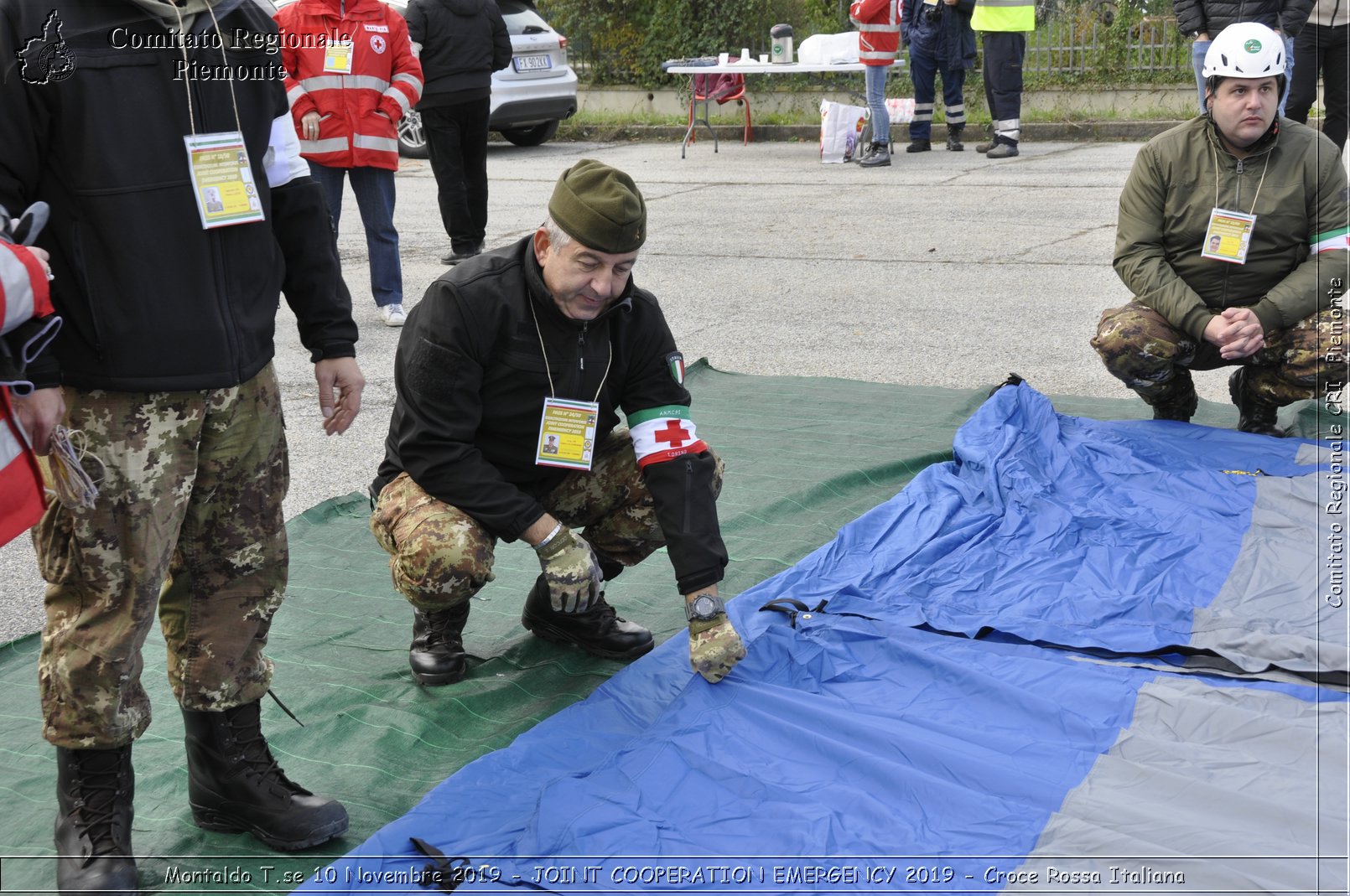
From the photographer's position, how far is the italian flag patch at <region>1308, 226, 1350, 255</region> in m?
3.90

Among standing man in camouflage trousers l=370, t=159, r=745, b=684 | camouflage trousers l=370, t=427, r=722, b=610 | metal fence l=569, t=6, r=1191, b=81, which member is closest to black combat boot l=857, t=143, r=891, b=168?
metal fence l=569, t=6, r=1191, b=81

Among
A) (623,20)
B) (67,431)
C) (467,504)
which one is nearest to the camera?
(67,431)

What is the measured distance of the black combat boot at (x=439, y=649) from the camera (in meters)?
2.81

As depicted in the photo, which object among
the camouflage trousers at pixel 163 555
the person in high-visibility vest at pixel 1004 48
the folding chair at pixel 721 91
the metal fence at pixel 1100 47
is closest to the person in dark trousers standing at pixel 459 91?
the person in high-visibility vest at pixel 1004 48

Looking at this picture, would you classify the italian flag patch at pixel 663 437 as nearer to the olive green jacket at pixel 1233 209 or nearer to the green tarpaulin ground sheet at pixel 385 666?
the green tarpaulin ground sheet at pixel 385 666

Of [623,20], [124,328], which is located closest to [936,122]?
[623,20]

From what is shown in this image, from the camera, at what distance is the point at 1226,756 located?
2.30 metres

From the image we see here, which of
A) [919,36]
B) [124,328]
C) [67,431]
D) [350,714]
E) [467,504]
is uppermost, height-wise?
[919,36]

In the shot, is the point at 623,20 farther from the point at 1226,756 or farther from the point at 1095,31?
the point at 1226,756

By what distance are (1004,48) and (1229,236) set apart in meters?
7.00

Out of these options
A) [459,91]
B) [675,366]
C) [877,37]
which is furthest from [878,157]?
[675,366]

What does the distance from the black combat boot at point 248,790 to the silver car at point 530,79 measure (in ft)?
33.1

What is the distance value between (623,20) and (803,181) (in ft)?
20.6

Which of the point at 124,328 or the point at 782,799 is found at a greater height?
the point at 124,328
